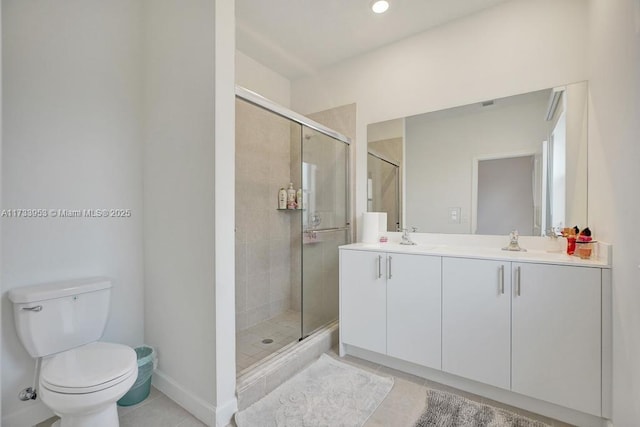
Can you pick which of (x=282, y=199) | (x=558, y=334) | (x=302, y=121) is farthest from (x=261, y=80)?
(x=558, y=334)

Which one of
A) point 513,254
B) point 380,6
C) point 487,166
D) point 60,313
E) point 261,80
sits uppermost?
point 380,6

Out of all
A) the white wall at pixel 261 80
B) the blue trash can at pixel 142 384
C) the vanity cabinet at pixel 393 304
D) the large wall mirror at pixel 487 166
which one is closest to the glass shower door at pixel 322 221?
the large wall mirror at pixel 487 166

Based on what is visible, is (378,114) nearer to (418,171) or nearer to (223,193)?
(418,171)

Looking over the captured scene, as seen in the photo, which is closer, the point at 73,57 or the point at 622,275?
the point at 622,275

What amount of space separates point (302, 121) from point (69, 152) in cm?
156

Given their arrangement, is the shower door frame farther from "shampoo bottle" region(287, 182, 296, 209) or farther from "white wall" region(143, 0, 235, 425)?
"shampoo bottle" region(287, 182, 296, 209)

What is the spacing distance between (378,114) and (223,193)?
173 cm

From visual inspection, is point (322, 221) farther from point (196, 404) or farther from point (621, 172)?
point (621, 172)

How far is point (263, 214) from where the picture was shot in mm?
2912

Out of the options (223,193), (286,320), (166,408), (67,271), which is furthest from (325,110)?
(166,408)

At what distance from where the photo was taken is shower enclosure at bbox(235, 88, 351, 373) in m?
2.56

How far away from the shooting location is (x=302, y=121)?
2.37 metres

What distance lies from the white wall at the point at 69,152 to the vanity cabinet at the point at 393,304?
1.51 metres

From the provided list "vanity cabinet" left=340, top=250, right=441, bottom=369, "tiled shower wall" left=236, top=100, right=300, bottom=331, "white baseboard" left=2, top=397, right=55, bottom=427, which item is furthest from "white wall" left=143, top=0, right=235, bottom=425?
"vanity cabinet" left=340, top=250, right=441, bottom=369
